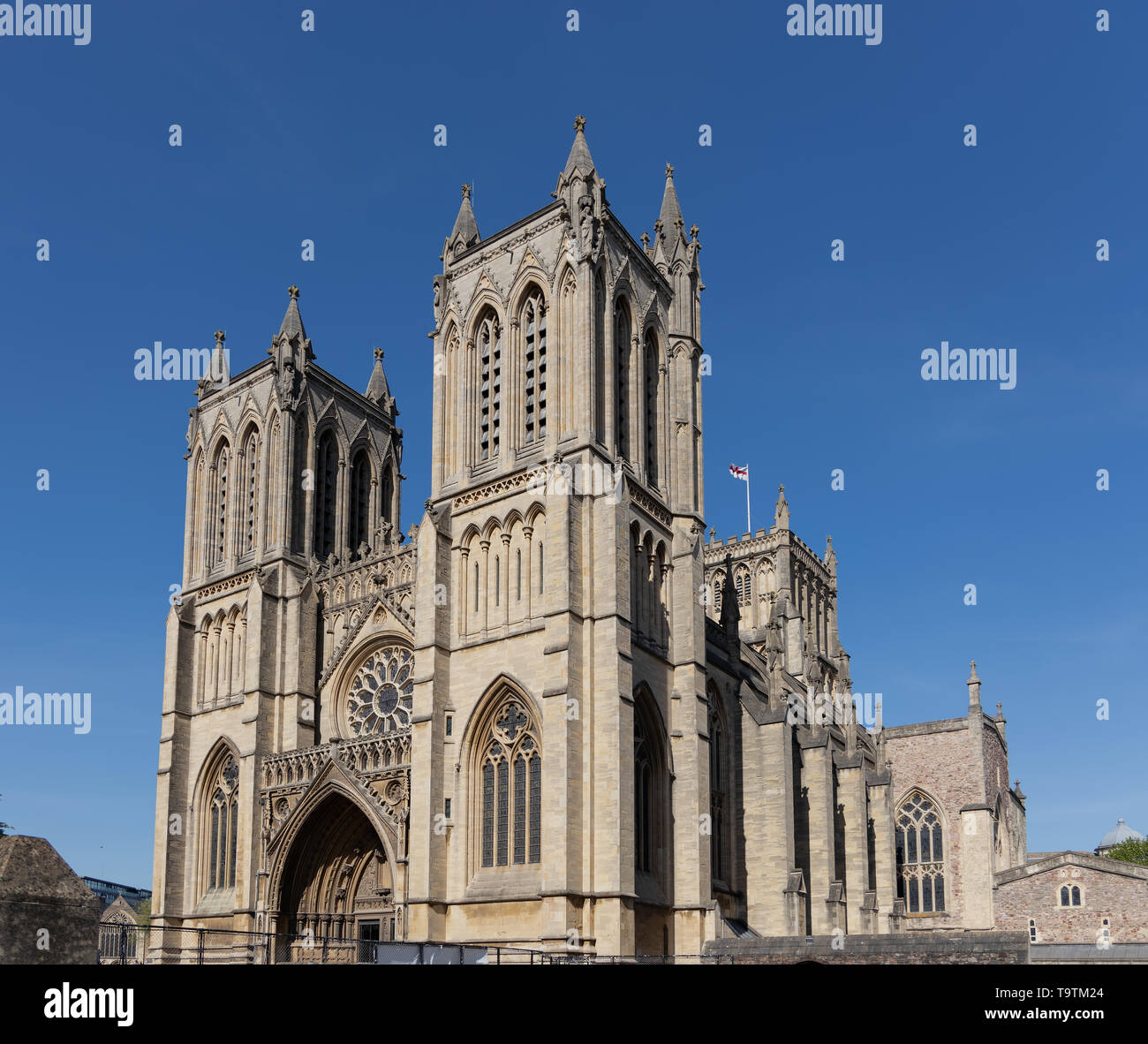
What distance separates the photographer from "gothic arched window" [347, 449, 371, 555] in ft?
161

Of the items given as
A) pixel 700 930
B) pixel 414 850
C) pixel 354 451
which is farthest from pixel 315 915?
pixel 354 451

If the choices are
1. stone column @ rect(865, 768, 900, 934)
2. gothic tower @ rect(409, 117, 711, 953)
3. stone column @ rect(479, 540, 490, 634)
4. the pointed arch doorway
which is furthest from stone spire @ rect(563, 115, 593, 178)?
stone column @ rect(865, 768, 900, 934)

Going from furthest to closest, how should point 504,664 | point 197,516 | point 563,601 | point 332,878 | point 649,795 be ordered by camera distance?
point 197,516 → point 332,878 → point 649,795 → point 504,664 → point 563,601

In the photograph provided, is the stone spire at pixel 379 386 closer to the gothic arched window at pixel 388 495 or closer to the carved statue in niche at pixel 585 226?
the gothic arched window at pixel 388 495

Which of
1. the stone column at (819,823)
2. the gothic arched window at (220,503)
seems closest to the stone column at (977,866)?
the stone column at (819,823)

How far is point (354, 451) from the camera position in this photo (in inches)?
1964

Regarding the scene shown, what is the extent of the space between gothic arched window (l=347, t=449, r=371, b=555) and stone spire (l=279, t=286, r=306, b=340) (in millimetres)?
5665

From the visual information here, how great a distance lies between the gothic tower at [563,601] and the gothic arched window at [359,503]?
10.2m

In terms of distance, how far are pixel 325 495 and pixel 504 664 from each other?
1621 centimetres

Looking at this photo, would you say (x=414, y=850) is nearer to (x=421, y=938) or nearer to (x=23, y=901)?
(x=421, y=938)

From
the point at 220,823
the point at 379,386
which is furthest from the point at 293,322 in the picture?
the point at 220,823

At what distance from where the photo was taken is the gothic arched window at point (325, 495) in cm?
4725

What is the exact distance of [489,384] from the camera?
3994 cm

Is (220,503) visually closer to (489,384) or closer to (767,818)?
(489,384)
